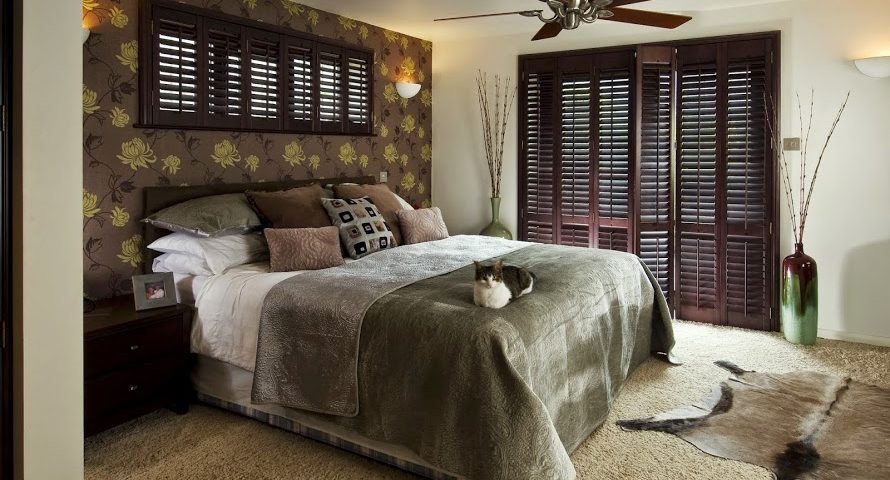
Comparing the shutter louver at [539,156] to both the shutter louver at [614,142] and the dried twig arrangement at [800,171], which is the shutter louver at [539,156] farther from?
the dried twig arrangement at [800,171]

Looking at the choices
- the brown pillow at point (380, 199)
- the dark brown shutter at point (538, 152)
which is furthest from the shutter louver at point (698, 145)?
the brown pillow at point (380, 199)

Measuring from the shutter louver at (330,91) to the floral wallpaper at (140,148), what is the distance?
129mm

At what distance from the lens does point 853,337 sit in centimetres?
447

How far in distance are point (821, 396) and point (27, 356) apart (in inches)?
139

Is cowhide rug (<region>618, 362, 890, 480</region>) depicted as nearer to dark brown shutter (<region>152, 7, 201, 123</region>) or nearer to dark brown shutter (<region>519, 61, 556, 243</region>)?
dark brown shutter (<region>519, 61, 556, 243</region>)

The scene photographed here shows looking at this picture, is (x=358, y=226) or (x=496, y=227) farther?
(x=496, y=227)

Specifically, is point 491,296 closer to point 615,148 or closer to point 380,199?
point 380,199

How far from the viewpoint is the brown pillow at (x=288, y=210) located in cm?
366

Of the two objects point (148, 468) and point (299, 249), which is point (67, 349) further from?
point (299, 249)

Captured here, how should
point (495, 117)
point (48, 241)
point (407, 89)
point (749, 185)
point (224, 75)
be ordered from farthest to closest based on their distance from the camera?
point (495, 117) → point (407, 89) → point (749, 185) → point (224, 75) → point (48, 241)

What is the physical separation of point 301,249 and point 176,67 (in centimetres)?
129

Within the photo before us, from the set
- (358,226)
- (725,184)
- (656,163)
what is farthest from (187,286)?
(725,184)

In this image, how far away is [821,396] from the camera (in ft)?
11.2

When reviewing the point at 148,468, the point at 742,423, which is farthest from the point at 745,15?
the point at 148,468
